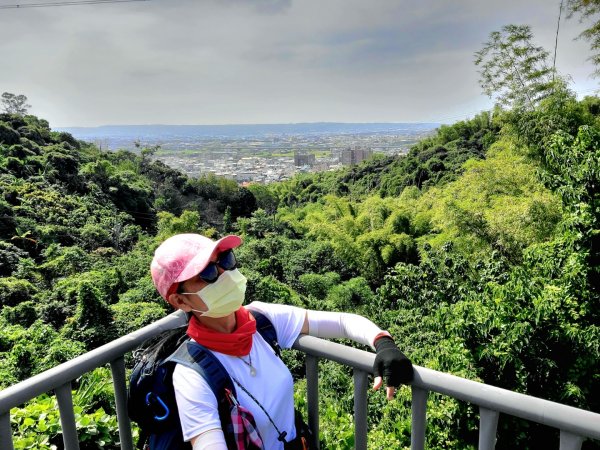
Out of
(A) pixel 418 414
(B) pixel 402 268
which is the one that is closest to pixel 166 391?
(A) pixel 418 414

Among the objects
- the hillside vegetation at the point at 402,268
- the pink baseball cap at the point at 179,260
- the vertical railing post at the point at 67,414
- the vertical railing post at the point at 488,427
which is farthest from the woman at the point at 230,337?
the hillside vegetation at the point at 402,268

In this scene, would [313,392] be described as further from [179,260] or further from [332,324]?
[179,260]

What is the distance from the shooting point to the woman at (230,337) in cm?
110

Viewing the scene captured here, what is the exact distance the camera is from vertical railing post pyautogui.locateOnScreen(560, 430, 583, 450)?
869 millimetres

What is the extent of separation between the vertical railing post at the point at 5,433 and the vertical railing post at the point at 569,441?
4.00ft

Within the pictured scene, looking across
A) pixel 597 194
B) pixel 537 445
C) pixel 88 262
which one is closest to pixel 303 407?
pixel 537 445

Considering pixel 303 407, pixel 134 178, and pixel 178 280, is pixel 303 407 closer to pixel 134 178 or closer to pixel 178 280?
pixel 178 280

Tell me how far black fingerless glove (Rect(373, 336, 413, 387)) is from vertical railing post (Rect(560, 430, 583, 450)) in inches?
12.8

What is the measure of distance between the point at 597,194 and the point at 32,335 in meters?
10.7

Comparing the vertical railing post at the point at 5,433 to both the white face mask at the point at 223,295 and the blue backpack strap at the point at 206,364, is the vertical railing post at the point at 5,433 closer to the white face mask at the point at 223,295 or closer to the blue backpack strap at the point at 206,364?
the blue backpack strap at the point at 206,364

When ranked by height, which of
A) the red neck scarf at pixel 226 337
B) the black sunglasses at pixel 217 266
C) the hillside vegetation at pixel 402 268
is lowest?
the hillside vegetation at pixel 402 268

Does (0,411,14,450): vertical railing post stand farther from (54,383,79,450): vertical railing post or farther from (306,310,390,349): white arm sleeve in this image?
(306,310,390,349): white arm sleeve

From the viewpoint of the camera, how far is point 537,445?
15.2 ft

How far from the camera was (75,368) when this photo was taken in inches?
45.3
